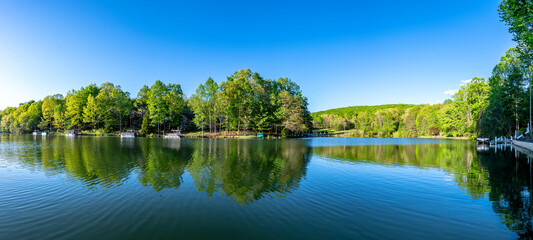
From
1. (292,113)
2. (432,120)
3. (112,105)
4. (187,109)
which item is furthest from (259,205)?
(432,120)

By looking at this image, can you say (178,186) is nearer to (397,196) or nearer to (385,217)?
(385,217)

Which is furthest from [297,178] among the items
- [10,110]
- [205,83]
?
[10,110]

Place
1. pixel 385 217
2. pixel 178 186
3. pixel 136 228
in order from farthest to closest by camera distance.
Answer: pixel 178 186, pixel 385 217, pixel 136 228

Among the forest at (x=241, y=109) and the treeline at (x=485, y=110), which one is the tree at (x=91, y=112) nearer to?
the forest at (x=241, y=109)

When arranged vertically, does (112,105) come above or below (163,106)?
above

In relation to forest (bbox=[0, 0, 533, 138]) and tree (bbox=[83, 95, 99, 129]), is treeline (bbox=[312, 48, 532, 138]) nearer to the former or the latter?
forest (bbox=[0, 0, 533, 138])

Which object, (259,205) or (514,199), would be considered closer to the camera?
(259,205)

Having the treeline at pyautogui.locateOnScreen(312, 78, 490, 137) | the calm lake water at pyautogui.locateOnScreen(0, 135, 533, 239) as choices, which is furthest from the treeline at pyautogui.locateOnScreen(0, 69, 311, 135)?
the calm lake water at pyautogui.locateOnScreen(0, 135, 533, 239)

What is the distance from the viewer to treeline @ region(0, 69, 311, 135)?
64562mm

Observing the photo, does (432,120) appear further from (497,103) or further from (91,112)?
(91,112)

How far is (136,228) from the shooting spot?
5.88m

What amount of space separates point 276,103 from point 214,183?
58.0 m

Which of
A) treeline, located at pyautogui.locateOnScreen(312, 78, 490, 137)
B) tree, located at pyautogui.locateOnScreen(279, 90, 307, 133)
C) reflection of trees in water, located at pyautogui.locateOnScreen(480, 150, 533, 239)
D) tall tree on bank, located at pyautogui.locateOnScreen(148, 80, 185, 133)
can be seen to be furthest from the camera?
tall tree on bank, located at pyautogui.locateOnScreen(148, 80, 185, 133)

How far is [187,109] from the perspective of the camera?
84.8 metres
